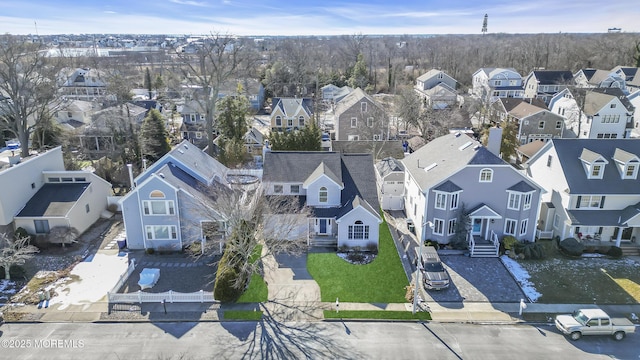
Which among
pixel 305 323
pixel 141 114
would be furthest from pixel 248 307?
pixel 141 114

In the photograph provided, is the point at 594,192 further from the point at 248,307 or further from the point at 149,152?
the point at 149,152

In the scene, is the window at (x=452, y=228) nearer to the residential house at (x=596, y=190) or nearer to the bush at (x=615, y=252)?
the residential house at (x=596, y=190)

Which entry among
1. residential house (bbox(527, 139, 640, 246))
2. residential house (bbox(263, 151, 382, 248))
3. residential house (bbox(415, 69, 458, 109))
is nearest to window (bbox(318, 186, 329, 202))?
residential house (bbox(263, 151, 382, 248))

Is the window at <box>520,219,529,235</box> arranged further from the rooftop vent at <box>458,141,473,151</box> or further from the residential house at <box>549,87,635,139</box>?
the residential house at <box>549,87,635,139</box>

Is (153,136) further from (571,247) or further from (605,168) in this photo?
(605,168)

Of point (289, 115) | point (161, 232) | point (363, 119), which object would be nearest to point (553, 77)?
point (363, 119)

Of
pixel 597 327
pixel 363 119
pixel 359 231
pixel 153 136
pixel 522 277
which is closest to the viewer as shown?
pixel 597 327
